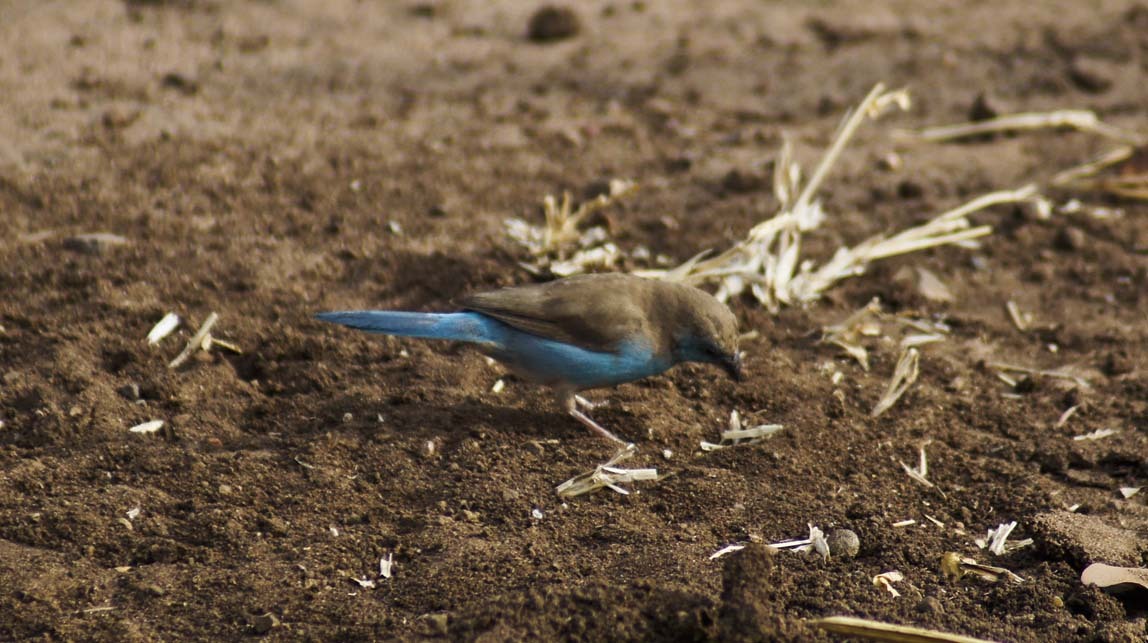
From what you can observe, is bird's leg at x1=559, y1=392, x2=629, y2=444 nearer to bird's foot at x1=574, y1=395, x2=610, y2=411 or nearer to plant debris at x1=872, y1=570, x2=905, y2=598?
bird's foot at x1=574, y1=395, x2=610, y2=411

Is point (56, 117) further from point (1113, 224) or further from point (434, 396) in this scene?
point (1113, 224)

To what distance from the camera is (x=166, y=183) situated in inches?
244

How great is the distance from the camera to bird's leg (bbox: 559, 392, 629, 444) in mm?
4688

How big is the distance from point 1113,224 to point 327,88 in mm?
4545

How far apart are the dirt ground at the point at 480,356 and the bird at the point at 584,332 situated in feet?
0.74

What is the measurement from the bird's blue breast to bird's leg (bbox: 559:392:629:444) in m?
0.06

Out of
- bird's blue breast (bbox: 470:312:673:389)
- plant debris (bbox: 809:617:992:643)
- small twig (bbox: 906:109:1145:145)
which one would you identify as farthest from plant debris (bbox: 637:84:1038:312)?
plant debris (bbox: 809:617:992:643)

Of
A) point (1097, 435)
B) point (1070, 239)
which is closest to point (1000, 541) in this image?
point (1097, 435)

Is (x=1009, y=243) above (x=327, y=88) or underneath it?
underneath

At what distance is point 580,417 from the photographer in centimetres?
475

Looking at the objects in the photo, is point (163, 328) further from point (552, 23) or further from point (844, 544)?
point (552, 23)

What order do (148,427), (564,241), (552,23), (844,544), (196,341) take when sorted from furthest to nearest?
1. (552,23)
2. (564,241)
3. (196,341)
4. (148,427)
5. (844,544)

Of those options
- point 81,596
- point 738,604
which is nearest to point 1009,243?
point 738,604

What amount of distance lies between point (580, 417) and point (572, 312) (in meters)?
0.40
